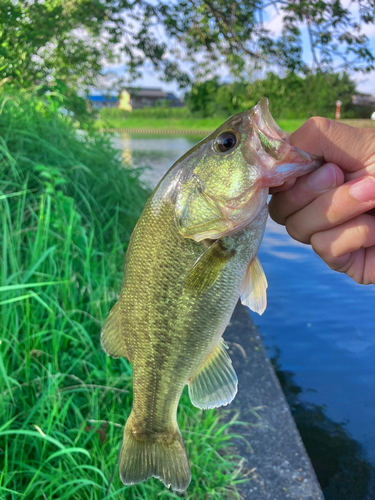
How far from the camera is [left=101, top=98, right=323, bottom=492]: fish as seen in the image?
121 cm

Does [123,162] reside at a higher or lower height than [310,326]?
higher

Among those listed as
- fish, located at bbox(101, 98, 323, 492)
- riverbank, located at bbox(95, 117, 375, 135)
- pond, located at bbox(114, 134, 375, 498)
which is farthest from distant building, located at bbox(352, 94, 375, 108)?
riverbank, located at bbox(95, 117, 375, 135)

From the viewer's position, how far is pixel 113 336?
1438mm

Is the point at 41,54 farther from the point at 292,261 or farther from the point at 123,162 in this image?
the point at 292,261

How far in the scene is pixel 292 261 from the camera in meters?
8.12

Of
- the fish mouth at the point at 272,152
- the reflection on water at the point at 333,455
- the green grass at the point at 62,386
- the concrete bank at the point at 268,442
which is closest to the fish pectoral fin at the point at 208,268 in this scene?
the fish mouth at the point at 272,152

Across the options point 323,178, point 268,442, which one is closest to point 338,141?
point 323,178

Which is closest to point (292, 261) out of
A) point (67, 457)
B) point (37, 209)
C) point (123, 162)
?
point (123, 162)

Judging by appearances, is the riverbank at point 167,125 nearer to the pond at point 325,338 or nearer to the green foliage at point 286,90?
the green foliage at point 286,90

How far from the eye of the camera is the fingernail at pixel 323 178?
4.59 feet

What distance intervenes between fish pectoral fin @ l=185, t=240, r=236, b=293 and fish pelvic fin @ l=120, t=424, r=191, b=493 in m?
0.69

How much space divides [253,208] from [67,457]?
194 cm

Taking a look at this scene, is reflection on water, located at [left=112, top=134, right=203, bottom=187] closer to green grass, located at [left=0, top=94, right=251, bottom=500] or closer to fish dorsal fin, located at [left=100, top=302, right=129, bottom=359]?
green grass, located at [left=0, top=94, right=251, bottom=500]

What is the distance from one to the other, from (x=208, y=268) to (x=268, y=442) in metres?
2.36
